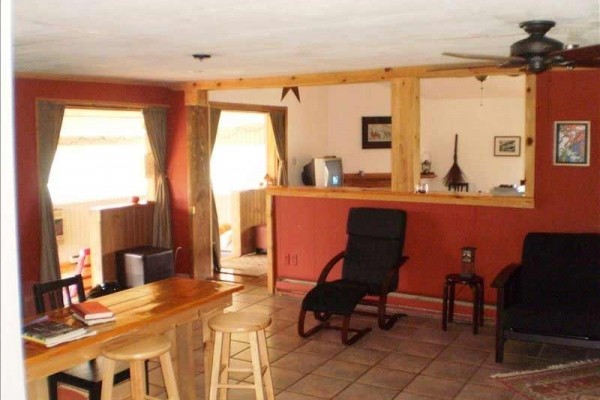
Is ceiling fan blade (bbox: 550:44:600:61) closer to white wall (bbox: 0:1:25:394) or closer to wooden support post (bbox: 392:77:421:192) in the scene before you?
white wall (bbox: 0:1:25:394)

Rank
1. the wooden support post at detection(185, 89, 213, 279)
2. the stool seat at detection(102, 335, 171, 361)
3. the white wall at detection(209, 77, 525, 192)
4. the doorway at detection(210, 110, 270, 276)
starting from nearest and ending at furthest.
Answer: the stool seat at detection(102, 335, 171, 361)
the wooden support post at detection(185, 89, 213, 279)
the doorway at detection(210, 110, 270, 276)
the white wall at detection(209, 77, 525, 192)

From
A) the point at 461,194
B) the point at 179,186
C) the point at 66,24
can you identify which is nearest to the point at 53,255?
the point at 179,186

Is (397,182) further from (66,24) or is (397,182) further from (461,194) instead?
(66,24)

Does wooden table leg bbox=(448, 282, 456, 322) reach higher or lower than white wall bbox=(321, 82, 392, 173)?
lower

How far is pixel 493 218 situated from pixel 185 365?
306 centimetres

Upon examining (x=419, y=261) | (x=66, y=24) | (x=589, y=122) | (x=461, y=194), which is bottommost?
(x=419, y=261)

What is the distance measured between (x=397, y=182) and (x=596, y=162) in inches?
66.8

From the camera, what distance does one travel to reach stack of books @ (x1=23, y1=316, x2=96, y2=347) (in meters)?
2.75

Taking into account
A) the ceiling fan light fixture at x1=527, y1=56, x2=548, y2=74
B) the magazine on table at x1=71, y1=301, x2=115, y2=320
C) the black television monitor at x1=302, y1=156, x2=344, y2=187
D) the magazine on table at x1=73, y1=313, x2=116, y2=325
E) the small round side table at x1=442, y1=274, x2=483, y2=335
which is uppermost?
the ceiling fan light fixture at x1=527, y1=56, x2=548, y2=74

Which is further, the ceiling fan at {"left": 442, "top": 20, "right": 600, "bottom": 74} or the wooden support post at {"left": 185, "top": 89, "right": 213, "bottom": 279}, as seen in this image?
the wooden support post at {"left": 185, "top": 89, "right": 213, "bottom": 279}

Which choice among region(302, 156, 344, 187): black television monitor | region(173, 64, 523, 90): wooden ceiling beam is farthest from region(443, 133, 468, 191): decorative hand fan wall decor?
region(173, 64, 523, 90): wooden ceiling beam

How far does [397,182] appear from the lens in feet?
19.5

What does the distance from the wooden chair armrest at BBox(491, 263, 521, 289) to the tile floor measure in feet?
1.85

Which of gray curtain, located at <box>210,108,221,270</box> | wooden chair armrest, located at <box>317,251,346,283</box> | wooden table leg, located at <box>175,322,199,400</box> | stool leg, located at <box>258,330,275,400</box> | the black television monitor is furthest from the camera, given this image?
the black television monitor
